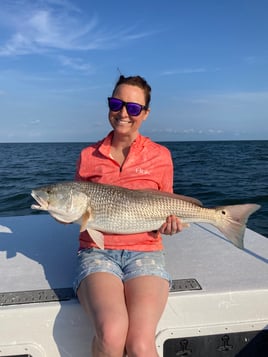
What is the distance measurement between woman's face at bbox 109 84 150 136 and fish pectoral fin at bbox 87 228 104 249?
1026 mm

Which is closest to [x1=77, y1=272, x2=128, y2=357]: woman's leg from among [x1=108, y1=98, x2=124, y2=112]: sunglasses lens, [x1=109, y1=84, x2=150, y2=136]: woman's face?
[x1=109, y1=84, x2=150, y2=136]: woman's face

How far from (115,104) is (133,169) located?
2.09 feet

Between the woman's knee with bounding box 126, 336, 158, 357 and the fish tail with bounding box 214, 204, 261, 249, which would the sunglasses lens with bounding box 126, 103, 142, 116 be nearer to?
the fish tail with bounding box 214, 204, 261, 249

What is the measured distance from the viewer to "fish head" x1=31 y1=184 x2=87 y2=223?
3.40m

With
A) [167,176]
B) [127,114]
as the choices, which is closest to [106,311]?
[167,176]

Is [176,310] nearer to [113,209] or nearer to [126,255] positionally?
[126,255]

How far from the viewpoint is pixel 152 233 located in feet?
12.0

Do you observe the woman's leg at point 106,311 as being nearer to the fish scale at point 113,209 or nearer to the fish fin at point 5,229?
the fish scale at point 113,209

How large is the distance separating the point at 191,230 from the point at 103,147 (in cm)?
194

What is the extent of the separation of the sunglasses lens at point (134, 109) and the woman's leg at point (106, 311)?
152cm

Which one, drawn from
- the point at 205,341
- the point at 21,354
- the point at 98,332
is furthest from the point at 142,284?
the point at 21,354

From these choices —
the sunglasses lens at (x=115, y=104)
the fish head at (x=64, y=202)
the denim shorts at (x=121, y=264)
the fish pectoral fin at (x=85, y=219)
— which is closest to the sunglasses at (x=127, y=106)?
the sunglasses lens at (x=115, y=104)

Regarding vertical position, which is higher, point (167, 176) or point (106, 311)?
point (167, 176)

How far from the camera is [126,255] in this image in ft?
11.2
